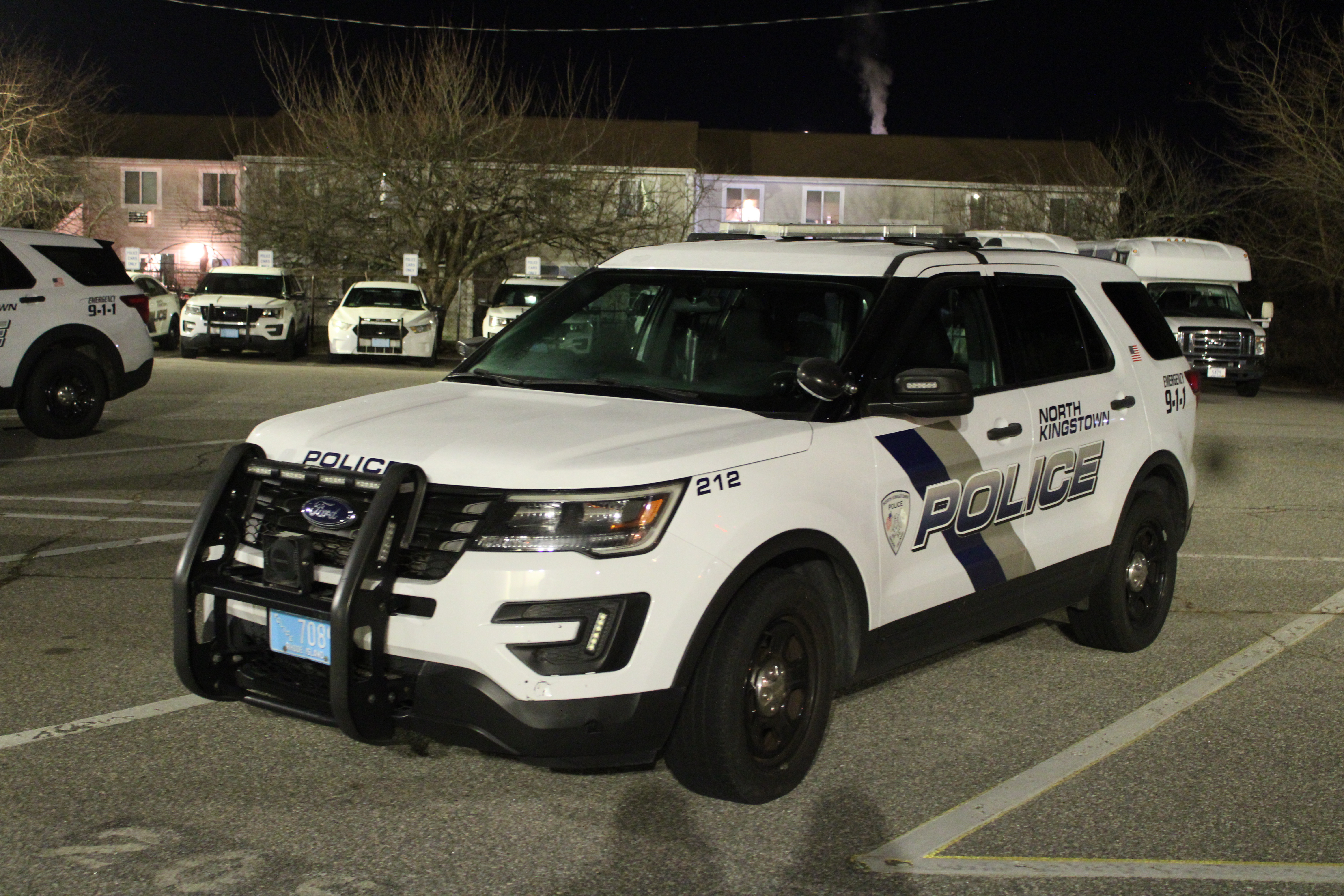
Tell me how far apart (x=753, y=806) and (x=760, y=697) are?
1.24 feet

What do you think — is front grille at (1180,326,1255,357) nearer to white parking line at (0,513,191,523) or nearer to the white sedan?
the white sedan

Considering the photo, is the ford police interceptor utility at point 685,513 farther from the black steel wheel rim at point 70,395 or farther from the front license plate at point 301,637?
the black steel wheel rim at point 70,395

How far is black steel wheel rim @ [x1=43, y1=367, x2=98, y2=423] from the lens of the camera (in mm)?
12594

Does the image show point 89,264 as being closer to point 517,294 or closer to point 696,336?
A: point 696,336

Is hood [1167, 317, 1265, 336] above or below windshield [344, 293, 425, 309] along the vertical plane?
below

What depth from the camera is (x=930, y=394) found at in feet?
15.1

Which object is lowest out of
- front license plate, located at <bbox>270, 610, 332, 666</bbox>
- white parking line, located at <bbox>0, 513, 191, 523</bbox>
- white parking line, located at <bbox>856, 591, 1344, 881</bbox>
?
white parking line, located at <bbox>856, 591, 1344, 881</bbox>

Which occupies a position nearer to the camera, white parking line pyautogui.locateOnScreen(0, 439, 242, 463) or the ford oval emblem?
the ford oval emblem

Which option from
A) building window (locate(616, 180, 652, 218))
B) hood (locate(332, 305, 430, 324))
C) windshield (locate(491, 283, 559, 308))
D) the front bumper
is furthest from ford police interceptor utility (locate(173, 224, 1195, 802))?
building window (locate(616, 180, 652, 218))

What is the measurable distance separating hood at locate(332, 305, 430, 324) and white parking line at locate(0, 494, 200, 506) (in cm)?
1635

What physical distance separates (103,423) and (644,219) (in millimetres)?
25661

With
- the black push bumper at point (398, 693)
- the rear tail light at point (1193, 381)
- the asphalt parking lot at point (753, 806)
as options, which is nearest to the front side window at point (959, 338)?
the asphalt parking lot at point (753, 806)

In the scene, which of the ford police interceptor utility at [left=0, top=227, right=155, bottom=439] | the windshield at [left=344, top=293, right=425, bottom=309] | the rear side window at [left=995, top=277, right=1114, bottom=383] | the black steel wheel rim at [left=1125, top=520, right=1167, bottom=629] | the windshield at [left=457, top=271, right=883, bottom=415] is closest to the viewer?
the windshield at [left=457, top=271, right=883, bottom=415]

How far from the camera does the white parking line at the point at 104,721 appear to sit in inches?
190
